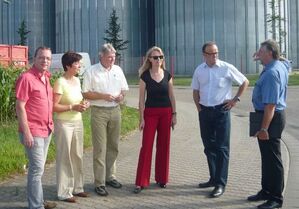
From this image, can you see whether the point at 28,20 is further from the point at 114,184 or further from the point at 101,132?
the point at 101,132

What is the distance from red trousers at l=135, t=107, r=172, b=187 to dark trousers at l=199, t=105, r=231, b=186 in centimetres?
52

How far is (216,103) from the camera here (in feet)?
23.7

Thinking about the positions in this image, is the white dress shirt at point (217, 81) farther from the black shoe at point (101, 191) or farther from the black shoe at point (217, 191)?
the black shoe at point (101, 191)

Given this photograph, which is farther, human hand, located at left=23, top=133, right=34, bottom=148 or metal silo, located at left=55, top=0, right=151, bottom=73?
metal silo, located at left=55, top=0, right=151, bottom=73

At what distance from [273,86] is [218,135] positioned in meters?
1.31

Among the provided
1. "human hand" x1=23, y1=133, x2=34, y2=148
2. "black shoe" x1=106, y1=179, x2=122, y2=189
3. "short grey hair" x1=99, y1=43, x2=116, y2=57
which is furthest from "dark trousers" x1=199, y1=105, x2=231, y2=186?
"human hand" x1=23, y1=133, x2=34, y2=148

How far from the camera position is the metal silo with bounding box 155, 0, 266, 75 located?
178 ft

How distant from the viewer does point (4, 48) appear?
2627 cm

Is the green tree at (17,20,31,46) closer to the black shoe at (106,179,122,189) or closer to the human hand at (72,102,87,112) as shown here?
the black shoe at (106,179,122,189)

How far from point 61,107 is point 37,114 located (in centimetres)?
58

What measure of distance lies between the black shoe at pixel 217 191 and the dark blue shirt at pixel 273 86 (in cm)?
126

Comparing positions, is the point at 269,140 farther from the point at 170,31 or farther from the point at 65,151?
the point at 170,31

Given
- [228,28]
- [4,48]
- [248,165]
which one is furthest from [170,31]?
[248,165]

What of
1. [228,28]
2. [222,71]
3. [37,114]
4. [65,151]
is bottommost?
[65,151]
